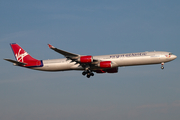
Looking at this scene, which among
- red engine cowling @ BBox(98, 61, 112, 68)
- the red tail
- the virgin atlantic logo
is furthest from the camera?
the virgin atlantic logo

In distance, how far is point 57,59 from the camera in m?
59.3

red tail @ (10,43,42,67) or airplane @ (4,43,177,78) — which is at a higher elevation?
red tail @ (10,43,42,67)

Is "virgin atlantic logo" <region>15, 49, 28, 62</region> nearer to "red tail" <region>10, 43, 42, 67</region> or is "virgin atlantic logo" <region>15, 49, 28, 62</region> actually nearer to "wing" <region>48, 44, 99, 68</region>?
"red tail" <region>10, 43, 42, 67</region>

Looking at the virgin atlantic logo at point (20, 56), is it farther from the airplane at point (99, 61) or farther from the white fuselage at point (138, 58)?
the white fuselage at point (138, 58)

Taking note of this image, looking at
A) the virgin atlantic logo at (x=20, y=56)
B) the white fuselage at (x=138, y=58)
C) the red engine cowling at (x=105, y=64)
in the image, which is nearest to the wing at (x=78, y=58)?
the red engine cowling at (x=105, y=64)

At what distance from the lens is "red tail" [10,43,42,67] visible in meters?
60.5

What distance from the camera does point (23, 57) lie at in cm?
6328

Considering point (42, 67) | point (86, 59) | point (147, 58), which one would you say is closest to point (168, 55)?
point (147, 58)

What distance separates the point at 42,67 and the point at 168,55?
1007 inches

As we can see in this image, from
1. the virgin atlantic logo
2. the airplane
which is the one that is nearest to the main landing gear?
the airplane

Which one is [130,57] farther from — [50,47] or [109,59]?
[50,47]

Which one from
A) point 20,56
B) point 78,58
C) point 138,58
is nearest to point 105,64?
point 78,58

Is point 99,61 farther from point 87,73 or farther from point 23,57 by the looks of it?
point 23,57

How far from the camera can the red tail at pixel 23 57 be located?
60500 millimetres
